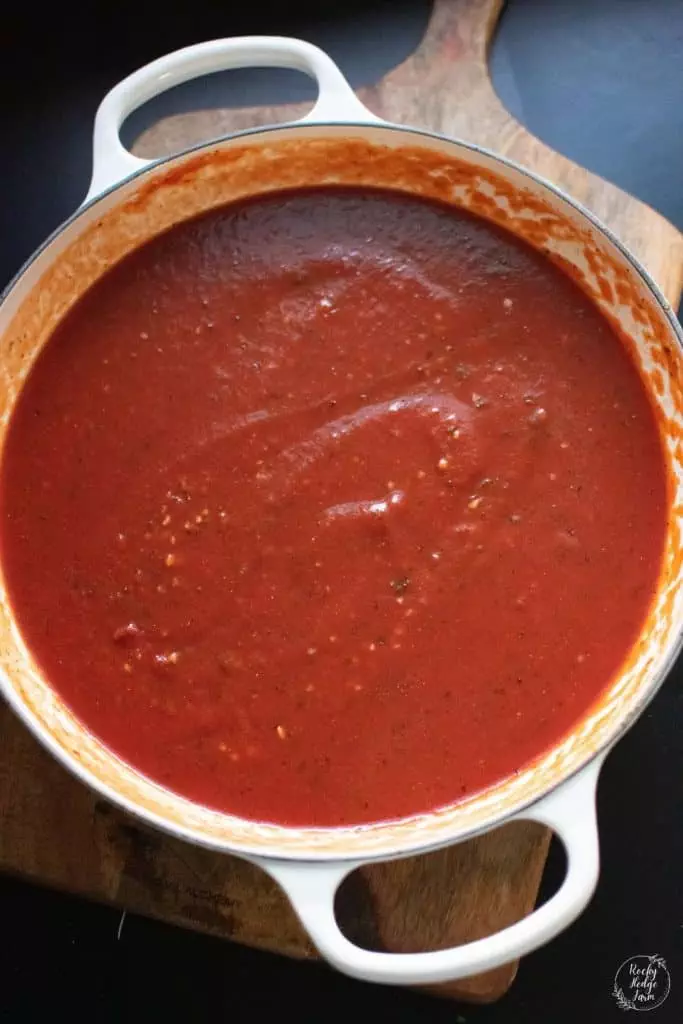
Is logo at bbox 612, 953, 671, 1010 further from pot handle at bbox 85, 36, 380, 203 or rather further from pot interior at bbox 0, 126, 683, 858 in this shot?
pot handle at bbox 85, 36, 380, 203

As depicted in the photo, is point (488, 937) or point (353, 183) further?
point (353, 183)

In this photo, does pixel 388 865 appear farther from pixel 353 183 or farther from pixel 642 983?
pixel 353 183

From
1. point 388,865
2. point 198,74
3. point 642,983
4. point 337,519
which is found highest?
point 198,74

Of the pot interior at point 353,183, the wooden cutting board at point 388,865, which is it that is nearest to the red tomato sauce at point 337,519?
the pot interior at point 353,183

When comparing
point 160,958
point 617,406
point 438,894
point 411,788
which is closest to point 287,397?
point 617,406

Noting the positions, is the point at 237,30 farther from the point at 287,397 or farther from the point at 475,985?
the point at 475,985

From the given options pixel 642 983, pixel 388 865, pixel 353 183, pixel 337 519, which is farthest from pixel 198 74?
pixel 642 983

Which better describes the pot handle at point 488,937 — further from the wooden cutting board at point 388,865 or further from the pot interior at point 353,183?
the wooden cutting board at point 388,865
